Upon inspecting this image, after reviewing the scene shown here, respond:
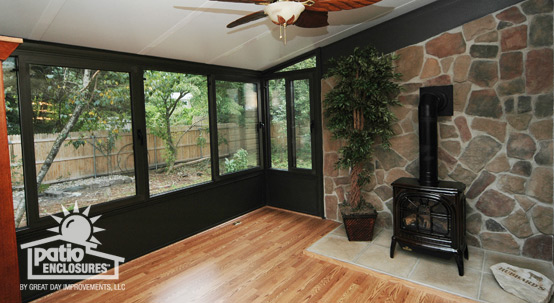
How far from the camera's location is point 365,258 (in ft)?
10.0

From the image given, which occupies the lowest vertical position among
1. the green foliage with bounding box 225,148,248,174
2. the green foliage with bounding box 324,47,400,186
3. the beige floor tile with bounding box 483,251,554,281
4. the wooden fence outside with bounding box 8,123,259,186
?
the beige floor tile with bounding box 483,251,554,281

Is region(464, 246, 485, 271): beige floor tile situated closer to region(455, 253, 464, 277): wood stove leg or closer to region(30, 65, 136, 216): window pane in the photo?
region(455, 253, 464, 277): wood stove leg

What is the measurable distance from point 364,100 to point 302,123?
123 cm

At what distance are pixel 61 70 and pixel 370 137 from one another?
10.1 ft

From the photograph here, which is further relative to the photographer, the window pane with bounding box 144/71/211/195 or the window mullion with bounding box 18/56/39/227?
the window pane with bounding box 144/71/211/195

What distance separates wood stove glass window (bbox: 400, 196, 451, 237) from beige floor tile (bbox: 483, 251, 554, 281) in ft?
1.80

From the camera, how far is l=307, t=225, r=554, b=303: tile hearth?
2.45 meters

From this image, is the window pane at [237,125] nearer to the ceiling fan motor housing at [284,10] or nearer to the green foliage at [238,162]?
the green foliage at [238,162]

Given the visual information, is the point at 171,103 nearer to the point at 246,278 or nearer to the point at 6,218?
the point at 246,278

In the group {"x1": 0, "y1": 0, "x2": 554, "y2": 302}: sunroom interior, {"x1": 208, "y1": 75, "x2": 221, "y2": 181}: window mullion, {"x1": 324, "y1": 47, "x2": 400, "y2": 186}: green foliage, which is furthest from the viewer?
{"x1": 208, "y1": 75, "x2": 221, "y2": 181}: window mullion

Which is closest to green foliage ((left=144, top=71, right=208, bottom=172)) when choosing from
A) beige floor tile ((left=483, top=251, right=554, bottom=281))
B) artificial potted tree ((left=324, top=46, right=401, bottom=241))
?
artificial potted tree ((left=324, top=46, right=401, bottom=241))

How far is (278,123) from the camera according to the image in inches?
185

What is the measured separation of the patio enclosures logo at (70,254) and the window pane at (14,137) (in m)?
0.25

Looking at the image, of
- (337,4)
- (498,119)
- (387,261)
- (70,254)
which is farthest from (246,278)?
(498,119)
